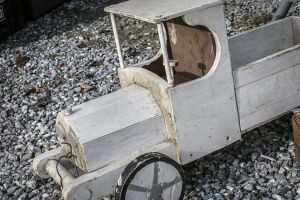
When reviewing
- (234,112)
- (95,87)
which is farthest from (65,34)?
(234,112)

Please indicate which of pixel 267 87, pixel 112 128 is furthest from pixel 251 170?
pixel 112 128

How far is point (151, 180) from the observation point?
3.97 meters

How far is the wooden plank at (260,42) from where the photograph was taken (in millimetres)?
5363

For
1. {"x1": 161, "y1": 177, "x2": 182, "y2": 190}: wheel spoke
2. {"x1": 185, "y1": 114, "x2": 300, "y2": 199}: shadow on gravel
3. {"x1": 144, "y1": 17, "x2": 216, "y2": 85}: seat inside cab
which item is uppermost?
{"x1": 144, "y1": 17, "x2": 216, "y2": 85}: seat inside cab

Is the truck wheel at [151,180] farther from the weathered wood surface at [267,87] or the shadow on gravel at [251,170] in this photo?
the weathered wood surface at [267,87]

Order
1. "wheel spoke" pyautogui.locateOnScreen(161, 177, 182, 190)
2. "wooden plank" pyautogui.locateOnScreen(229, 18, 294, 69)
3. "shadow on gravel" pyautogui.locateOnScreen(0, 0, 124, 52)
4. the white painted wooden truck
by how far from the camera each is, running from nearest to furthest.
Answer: the white painted wooden truck → "wheel spoke" pyautogui.locateOnScreen(161, 177, 182, 190) → "wooden plank" pyautogui.locateOnScreen(229, 18, 294, 69) → "shadow on gravel" pyautogui.locateOnScreen(0, 0, 124, 52)

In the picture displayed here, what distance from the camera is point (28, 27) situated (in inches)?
409

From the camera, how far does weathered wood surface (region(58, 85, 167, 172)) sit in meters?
4.00

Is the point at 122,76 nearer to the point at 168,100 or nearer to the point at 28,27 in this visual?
the point at 168,100

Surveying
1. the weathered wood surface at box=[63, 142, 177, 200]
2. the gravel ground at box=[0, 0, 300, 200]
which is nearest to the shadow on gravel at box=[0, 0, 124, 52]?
the gravel ground at box=[0, 0, 300, 200]

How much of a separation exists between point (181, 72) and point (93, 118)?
1.10m

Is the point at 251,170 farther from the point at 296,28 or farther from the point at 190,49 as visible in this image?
the point at 296,28

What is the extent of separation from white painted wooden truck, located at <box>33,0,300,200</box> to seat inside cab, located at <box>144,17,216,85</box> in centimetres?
1

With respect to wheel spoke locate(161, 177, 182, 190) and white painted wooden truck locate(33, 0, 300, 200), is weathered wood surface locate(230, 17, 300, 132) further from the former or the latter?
wheel spoke locate(161, 177, 182, 190)
